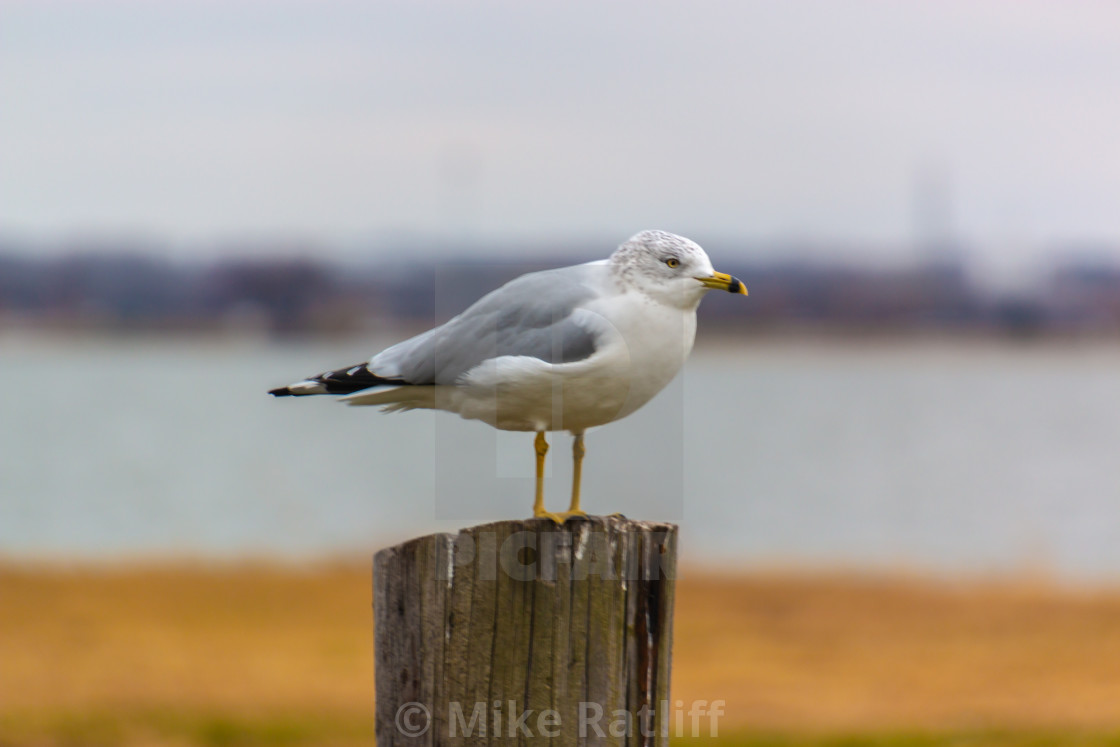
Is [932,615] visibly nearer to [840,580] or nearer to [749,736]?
[840,580]

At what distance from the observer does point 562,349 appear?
3.11 m

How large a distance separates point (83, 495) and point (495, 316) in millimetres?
20631

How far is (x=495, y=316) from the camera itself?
3225 mm

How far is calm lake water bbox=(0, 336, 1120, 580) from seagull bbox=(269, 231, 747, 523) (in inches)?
12.4

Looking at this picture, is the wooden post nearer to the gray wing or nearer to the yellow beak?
the gray wing

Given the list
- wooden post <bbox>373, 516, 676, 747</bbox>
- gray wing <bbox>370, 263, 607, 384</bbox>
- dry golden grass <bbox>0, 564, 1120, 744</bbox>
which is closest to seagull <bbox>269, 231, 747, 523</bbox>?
gray wing <bbox>370, 263, 607, 384</bbox>

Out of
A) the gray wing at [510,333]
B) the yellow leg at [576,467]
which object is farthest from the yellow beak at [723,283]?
the yellow leg at [576,467]

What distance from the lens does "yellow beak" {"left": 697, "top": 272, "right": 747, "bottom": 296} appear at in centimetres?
312

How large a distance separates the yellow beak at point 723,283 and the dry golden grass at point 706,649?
19.7ft

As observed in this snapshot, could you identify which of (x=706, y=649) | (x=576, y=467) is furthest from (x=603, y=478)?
(x=706, y=649)

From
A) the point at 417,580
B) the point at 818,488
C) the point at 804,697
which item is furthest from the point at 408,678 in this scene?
the point at 818,488

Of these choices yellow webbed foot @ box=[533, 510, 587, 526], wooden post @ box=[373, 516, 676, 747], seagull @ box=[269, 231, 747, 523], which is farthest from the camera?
seagull @ box=[269, 231, 747, 523]

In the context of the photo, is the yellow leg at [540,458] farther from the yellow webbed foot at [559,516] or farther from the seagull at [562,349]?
the yellow webbed foot at [559,516]

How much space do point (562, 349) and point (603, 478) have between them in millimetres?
1509
